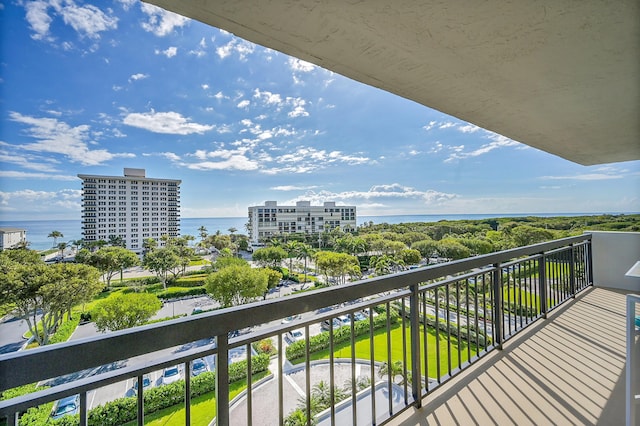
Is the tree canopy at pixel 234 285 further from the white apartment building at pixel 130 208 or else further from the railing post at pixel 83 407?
the railing post at pixel 83 407

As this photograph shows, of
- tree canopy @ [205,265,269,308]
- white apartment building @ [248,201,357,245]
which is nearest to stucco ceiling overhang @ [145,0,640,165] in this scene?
tree canopy @ [205,265,269,308]

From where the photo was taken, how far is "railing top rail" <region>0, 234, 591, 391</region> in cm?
60

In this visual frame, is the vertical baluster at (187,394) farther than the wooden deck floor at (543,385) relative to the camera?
No

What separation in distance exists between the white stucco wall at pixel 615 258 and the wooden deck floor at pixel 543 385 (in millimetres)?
1761

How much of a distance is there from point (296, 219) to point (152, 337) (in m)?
35.2

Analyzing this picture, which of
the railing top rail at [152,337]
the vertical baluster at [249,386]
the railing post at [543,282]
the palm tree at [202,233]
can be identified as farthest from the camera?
the palm tree at [202,233]

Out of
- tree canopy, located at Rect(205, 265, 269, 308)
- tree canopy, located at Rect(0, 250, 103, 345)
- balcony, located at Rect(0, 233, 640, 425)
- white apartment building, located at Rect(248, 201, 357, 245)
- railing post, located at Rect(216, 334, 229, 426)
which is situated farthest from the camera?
white apartment building, located at Rect(248, 201, 357, 245)

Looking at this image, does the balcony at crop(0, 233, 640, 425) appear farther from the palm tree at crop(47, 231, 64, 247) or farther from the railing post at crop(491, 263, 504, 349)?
the palm tree at crop(47, 231, 64, 247)

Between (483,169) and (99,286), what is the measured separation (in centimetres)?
3462

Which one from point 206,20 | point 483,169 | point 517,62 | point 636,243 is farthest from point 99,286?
point 483,169

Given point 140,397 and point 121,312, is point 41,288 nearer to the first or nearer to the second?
point 121,312

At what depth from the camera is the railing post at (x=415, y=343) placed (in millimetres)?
1518

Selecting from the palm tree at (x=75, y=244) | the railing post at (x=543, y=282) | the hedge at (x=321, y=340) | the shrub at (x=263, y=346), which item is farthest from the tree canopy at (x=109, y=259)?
the railing post at (x=543, y=282)

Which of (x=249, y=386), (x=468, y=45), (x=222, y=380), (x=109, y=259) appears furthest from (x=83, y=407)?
(x=109, y=259)
